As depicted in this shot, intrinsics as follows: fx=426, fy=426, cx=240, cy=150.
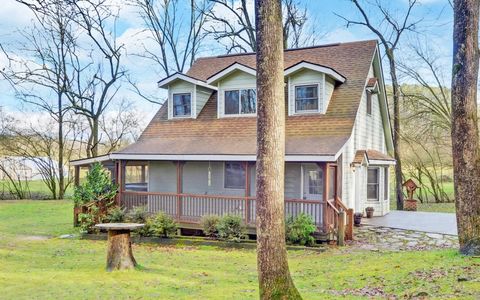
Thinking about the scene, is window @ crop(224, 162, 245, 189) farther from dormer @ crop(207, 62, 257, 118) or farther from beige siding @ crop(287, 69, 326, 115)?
beige siding @ crop(287, 69, 326, 115)

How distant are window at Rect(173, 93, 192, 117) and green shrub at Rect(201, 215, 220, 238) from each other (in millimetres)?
5898

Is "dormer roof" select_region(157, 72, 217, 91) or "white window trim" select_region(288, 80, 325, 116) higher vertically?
"dormer roof" select_region(157, 72, 217, 91)

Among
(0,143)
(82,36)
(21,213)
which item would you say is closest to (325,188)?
(21,213)

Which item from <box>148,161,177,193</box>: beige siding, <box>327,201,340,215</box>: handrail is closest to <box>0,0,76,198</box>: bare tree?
<box>148,161,177,193</box>: beige siding

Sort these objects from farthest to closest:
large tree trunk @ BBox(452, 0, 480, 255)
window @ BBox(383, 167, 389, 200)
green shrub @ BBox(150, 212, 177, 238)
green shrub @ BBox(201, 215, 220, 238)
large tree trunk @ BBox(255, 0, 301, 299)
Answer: window @ BBox(383, 167, 389, 200)
green shrub @ BBox(150, 212, 177, 238)
green shrub @ BBox(201, 215, 220, 238)
large tree trunk @ BBox(452, 0, 480, 255)
large tree trunk @ BBox(255, 0, 301, 299)

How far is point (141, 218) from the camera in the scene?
Answer: 14.5 meters

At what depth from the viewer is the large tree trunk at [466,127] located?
788 cm

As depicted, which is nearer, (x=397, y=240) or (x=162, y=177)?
(x=397, y=240)

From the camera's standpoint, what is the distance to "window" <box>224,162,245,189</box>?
16344 millimetres

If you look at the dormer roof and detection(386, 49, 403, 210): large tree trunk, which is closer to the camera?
the dormer roof

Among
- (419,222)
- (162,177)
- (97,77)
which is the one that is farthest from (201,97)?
(97,77)

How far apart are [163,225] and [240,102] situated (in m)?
5.82

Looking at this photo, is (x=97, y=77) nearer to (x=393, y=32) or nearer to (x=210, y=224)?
(x=393, y=32)

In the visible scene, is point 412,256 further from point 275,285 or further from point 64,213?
point 64,213
